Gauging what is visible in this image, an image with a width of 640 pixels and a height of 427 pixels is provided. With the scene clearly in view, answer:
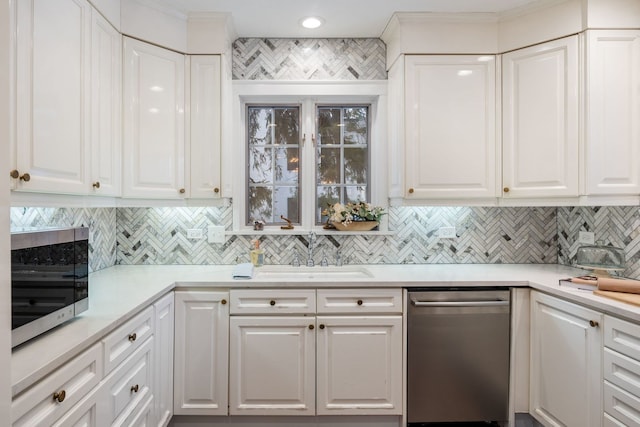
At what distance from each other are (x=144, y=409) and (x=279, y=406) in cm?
76

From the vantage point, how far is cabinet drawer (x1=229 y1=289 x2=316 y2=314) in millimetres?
2076

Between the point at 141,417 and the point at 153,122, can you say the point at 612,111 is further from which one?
the point at 141,417

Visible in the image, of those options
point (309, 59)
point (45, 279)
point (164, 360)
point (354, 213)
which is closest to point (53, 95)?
point (45, 279)

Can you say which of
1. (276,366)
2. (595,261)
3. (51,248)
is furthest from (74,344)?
(595,261)

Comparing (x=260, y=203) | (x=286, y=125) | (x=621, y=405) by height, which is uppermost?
(x=286, y=125)

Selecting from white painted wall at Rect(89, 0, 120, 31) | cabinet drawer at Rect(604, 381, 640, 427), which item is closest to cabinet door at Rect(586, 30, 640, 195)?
cabinet drawer at Rect(604, 381, 640, 427)

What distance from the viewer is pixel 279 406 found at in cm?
209

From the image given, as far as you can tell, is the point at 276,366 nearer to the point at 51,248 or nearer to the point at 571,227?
the point at 51,248

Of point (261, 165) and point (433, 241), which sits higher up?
point (261, 165)

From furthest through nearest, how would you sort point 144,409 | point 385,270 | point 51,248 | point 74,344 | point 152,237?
point 152,237, point 385,270, point 144,409, point 51,248, point 74,344

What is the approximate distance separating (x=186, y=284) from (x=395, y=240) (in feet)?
4.95

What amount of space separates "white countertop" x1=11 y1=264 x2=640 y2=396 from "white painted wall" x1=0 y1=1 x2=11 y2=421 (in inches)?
8.5

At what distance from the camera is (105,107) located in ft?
6.10

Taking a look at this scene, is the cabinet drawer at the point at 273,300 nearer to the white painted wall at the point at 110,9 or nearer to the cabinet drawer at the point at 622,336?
the cabinet drawer at the point at 622,336
